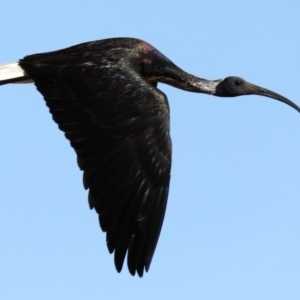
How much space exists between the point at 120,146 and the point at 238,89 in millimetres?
5185

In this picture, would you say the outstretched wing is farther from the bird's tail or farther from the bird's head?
the bird's head

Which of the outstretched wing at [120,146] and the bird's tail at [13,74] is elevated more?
the bird's tail at [13,74]

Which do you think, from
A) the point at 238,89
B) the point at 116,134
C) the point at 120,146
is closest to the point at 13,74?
the point at 116,134

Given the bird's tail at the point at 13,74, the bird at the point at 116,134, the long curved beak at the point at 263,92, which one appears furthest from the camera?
the long curved beak at the point at 263,92

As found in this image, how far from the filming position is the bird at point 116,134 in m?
17.4

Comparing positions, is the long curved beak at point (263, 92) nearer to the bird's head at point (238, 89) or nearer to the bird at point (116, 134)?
the bird's head at point (238, 89)

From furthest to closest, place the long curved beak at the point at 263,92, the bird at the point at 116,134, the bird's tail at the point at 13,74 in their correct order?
the long curved beak at the point at 263,92 → the bird's tail at the point at 13,74 → the bird at the point at 116,134

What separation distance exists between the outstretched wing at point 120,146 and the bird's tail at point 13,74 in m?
1.10

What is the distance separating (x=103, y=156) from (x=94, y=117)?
30.0 inches

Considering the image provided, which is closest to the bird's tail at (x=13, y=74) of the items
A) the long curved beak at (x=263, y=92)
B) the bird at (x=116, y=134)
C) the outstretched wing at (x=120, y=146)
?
the bird at (x=116, y=134)

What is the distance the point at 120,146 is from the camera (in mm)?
17844

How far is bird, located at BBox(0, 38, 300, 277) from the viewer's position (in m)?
17.4

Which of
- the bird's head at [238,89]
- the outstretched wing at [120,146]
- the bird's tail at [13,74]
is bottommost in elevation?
the outstretched wing at [120,146]

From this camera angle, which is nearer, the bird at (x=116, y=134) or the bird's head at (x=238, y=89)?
the bird at (x=116, y=134)
